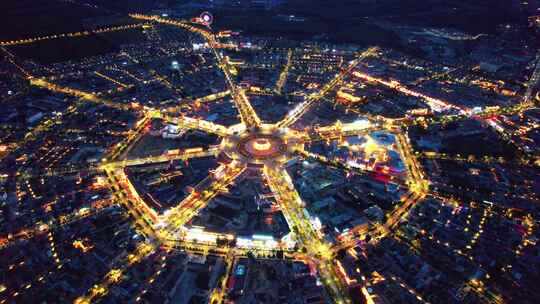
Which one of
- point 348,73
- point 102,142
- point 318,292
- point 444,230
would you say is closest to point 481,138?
point 444,230

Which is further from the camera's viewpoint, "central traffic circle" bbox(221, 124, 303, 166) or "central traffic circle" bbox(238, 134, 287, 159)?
"central traffic circle" bbox(238, 134, 287, 159)

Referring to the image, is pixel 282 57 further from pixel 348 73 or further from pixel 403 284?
pixel 403 284

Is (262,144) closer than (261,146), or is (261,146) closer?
(261,146)

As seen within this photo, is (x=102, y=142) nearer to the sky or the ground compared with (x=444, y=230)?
nearer to the sky

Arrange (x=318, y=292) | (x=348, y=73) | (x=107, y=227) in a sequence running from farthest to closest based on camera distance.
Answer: (x=348, y=73) < (x=107, y=227) < (x=318, y=292)

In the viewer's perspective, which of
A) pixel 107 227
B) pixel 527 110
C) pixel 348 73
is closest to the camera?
pixel 107 227

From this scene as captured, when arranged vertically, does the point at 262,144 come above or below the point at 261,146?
above

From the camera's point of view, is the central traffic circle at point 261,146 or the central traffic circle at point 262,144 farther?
the central traffic circle at point 261,146

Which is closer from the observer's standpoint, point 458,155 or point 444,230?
point 444,230
